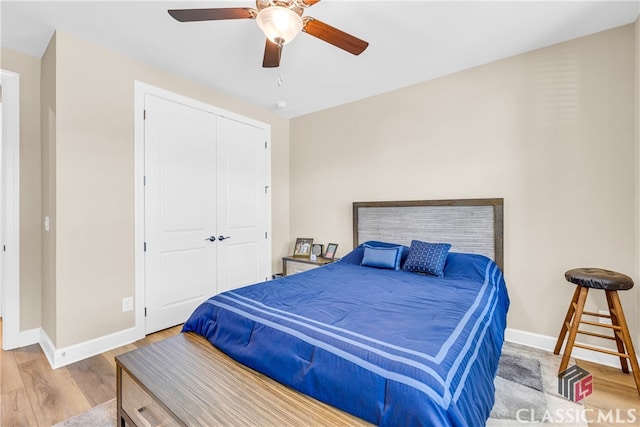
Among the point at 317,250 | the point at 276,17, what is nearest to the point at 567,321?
the point at 317,250

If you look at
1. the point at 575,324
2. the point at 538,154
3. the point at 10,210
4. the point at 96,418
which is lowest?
the point at 96,418

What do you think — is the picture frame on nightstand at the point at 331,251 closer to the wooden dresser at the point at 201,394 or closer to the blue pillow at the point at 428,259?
the blue pillow at the point at 428,259

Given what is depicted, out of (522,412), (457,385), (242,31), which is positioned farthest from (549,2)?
(522,412)

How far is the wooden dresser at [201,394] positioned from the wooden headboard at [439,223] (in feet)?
Answer: 7.42

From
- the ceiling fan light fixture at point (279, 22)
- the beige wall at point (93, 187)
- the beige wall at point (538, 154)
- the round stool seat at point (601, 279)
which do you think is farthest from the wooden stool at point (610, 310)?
the beige wall at point (93, 187)

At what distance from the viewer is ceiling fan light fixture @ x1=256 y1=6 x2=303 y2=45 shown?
155 cm

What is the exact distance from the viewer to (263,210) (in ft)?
13.3

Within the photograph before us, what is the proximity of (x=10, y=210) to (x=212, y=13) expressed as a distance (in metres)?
2.51

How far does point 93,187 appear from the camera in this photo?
2.47 metres

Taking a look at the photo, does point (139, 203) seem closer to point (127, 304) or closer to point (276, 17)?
point (127, 304)

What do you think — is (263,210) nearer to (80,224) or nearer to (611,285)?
(80,224)

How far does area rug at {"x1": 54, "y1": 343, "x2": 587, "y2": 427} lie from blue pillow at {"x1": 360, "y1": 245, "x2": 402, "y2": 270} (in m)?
1.13

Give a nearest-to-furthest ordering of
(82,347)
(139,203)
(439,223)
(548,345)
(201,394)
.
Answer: (201,394)
(82,347)
(548,345)
(139,203)
(439,223)

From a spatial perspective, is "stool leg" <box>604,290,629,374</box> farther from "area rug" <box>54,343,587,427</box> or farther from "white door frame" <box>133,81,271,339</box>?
"white door frame" <box>133,81,271,339</box>
